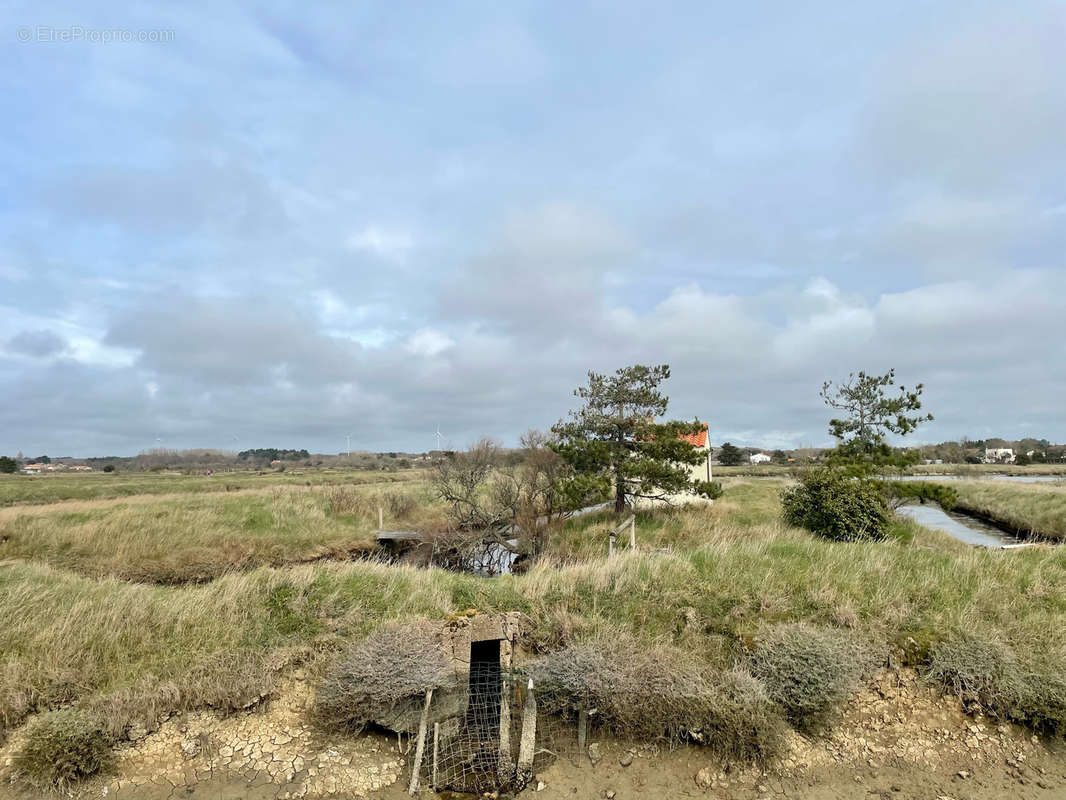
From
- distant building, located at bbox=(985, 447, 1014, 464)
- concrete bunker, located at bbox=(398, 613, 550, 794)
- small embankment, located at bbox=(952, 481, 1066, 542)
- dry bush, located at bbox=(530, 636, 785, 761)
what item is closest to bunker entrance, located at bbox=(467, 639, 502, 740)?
concrete bunker, located at bbox=(398, 613, 550, 794)

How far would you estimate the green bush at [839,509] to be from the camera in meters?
14.6

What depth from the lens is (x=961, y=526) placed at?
27.9 m

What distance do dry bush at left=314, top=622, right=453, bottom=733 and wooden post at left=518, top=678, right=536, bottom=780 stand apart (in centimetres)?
105

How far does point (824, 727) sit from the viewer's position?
613 cm

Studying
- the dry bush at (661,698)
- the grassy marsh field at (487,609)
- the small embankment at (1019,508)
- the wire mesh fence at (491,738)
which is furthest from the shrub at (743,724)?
the small embankment at (1019,508)

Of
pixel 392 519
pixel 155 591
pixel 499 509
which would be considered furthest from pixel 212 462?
pixel 155 591

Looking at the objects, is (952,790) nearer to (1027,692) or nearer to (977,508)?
(1027,692)

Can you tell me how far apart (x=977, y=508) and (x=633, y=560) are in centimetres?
3358

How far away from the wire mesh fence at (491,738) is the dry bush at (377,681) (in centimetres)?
36

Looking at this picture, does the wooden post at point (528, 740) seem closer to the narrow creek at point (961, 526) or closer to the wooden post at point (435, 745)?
the wooden post at point (435, 745)

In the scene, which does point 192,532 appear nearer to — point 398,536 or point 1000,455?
point 398,536

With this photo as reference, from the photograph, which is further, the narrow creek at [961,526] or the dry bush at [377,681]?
the narrow creek at [961,526]

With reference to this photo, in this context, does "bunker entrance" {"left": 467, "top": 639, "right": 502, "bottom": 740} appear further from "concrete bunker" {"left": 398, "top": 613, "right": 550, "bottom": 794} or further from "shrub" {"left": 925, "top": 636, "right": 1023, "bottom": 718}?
"shrub" {"left": 925, "top": 636, "right": 1023, "bottom": 718}

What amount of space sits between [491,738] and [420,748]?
996 millimetres
